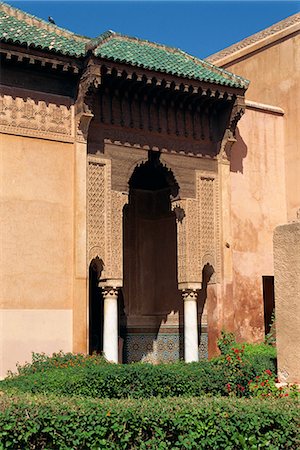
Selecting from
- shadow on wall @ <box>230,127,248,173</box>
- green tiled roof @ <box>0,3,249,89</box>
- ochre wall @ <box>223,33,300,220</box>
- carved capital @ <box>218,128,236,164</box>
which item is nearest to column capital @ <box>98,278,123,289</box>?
carved capital @ <box>218,128,236,164</box>

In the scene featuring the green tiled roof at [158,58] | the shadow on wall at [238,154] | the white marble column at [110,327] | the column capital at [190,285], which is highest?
the green tiled roof at [158,58]

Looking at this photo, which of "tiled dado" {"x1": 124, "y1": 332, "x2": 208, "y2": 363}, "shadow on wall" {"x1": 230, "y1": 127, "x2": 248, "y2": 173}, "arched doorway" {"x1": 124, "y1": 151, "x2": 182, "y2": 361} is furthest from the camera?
"arched doorway" {"x1": 124, "y1": 151, "x2": 182, "y2": 361}

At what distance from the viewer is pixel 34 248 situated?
1207 centimetres

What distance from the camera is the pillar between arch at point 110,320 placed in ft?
42.4

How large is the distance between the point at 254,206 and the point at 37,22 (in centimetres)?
578

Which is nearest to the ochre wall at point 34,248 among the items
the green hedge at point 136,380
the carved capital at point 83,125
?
the carved capital at point 83,125

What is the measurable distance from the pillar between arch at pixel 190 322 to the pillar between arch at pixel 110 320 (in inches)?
64.2

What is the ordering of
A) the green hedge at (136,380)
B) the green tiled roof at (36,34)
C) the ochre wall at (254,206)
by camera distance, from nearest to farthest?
1. the green hedge at (136,380)
2. the green tiled roof at (36,34)
3. the ochre wall at (254,206)

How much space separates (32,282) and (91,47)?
→ 164 inches

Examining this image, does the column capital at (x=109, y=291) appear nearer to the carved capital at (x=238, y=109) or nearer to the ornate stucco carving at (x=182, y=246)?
the ornate stucco carving at (x=182, y=246)

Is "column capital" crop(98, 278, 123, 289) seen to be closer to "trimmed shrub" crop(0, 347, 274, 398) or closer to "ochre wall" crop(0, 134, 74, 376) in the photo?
"ochre wall" crop(0, 134, 74, 376)

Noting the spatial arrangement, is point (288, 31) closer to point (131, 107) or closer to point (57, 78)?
point (131, 107)

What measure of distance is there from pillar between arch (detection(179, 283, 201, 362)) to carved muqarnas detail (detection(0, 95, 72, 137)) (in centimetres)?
387

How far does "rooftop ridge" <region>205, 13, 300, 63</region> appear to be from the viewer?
16406mm
